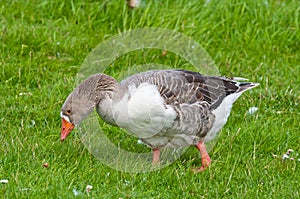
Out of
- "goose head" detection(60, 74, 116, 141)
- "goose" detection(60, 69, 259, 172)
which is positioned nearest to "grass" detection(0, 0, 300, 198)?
"goose" detection(60, 69, 259, 172)

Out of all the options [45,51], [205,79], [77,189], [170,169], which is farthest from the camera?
[45,51]

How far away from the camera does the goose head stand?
5.42m

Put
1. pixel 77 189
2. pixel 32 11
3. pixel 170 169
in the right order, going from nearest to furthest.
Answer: pixel 77 189
pixel 170 169
pixel 32 11

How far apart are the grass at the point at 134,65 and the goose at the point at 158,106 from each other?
0.28 metres

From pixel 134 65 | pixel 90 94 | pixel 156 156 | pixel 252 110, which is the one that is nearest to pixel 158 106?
pixel 90 94

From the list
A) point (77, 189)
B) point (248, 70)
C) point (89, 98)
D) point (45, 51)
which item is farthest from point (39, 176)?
point (248, 70)

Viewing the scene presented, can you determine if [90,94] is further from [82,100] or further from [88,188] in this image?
[88,188]

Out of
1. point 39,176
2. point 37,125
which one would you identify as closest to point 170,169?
point 39,176

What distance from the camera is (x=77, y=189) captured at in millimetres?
5281

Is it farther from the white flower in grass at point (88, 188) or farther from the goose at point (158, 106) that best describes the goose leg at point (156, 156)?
the white flower in grass at point (88, 188)

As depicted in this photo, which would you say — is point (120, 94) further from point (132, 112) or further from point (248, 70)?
point (248, 70)

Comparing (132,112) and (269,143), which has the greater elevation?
(132,112)

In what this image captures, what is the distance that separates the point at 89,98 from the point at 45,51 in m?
2.60

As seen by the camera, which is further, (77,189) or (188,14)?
(188,14)
